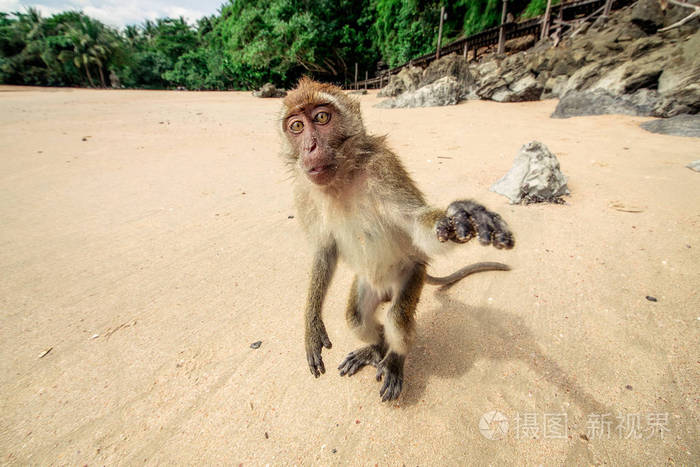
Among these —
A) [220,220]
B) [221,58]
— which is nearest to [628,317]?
[220,220]

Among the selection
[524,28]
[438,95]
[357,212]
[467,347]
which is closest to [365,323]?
[467,347]

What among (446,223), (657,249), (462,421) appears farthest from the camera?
(657,249)

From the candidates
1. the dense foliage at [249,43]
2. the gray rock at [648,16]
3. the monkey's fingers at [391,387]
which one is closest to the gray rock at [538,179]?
the monkey's fingers at [391,387]

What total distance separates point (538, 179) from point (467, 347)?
280 cm

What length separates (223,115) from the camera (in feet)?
46.2

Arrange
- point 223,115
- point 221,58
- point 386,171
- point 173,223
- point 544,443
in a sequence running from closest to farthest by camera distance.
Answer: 1. point 544,443
2. point 386,171
3. point 173,223
4. point 223,115
5. point 221,58

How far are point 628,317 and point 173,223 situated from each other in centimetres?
510

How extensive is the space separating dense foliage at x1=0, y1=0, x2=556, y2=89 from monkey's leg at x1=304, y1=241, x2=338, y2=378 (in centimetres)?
2522

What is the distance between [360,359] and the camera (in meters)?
2.39

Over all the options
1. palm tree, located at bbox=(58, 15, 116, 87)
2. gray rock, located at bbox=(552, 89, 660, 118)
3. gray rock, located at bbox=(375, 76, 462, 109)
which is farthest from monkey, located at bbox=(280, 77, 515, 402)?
palm tree, located at bbox=(58, 15, 116, 87)

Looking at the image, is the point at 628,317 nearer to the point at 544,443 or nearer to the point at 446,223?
the point at 544,443

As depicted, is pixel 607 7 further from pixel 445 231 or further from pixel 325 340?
pixel 325 340

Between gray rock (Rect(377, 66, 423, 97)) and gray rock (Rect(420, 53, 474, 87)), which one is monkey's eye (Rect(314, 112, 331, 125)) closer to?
gray rock (Rect(420, 53, 474, 87))

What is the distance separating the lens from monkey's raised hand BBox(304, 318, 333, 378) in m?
2.09
